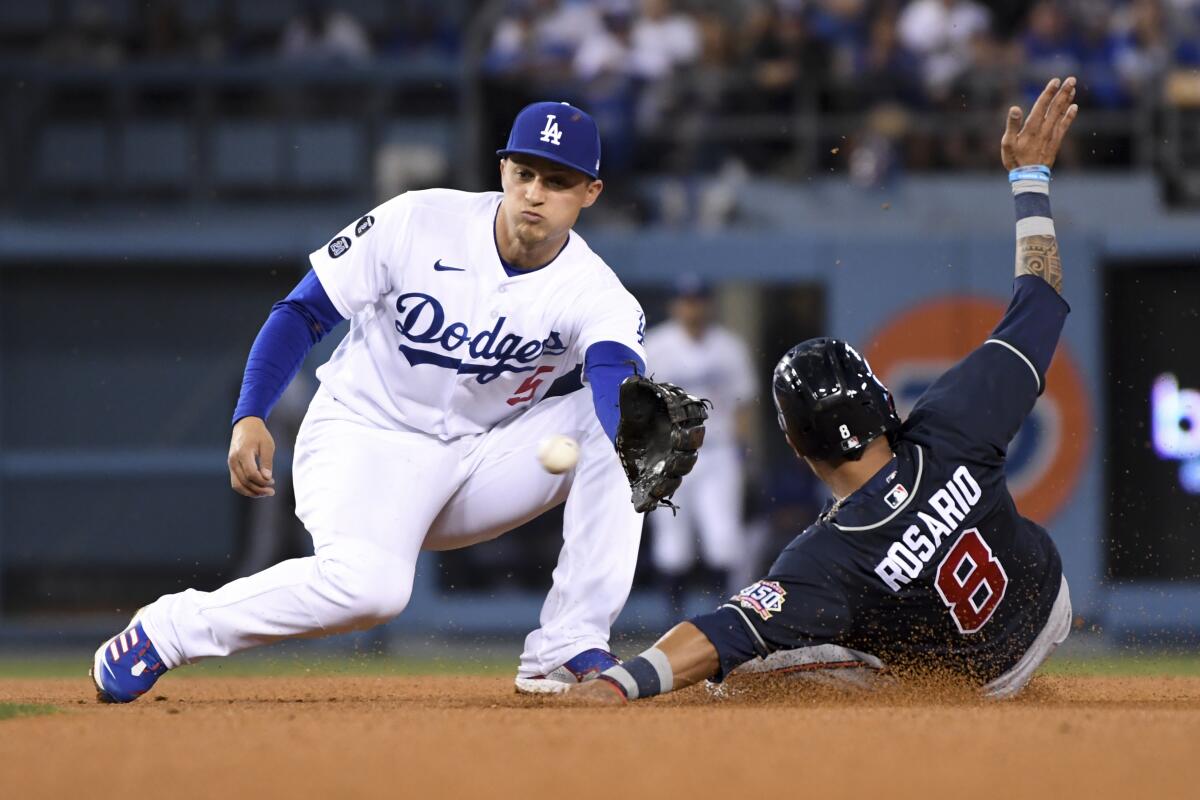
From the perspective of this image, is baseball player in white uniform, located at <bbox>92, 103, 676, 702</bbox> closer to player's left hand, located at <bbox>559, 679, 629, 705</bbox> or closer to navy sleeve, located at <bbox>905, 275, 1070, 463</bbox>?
player's left hand, located at <bbox>559, 679, 629, 705</bbox>

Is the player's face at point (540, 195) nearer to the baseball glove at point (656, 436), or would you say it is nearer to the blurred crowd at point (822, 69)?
the baseball glove at point (656, 436)

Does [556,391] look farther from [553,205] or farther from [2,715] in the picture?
[2,715]

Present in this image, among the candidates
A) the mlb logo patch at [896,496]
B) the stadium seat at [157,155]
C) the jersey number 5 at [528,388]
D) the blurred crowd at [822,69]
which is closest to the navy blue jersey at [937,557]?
the mlb logo patch at [896,496]

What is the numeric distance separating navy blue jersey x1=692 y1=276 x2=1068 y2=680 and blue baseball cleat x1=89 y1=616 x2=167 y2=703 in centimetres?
152

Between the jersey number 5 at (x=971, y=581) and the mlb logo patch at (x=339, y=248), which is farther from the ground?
the mlb logo patch at (x=339, y=248)

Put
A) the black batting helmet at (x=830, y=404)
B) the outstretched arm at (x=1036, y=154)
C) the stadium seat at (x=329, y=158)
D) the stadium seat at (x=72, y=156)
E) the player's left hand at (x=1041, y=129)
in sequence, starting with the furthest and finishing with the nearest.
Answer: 1. the stadium seat at (x=72, y=156)
2. the stadium seat at (x=329, y=158)
3. the player's left hand at (x=1041, y=129)
4. the outstretched arm at (x=1036, y=154)
5. the black batting helmet at (x=830, y=404)

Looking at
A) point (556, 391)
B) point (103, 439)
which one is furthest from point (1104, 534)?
point (103, 439)

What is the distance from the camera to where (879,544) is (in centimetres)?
405

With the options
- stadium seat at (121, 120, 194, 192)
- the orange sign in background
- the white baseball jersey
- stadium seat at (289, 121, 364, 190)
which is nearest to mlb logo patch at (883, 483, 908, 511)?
the orange sign in background

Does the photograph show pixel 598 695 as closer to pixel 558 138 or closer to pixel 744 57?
pixel 558 138

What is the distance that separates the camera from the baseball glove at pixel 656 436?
4.02 meters

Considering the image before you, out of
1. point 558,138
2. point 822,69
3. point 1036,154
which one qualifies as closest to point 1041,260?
point 1036,154

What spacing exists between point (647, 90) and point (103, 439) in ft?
14.0

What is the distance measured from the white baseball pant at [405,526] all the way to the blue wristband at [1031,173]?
1407 mm
